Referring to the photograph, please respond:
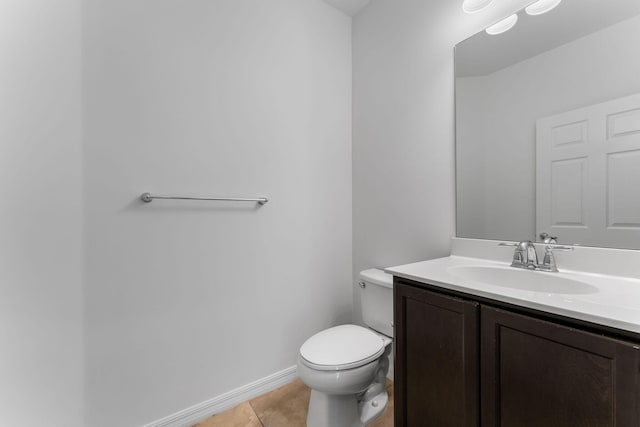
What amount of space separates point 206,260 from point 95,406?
2.37 ft

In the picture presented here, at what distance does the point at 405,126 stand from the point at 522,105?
1.89ft

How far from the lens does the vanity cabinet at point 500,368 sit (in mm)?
628

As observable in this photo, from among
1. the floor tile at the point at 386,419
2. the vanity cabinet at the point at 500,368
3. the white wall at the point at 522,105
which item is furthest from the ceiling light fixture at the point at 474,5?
the floor tile at the point at 386,419

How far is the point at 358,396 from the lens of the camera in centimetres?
143

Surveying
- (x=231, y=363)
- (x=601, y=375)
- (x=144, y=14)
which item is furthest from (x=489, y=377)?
(x=144, y=14)

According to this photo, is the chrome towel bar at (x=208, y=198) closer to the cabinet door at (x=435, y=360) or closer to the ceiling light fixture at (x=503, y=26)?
the cabinet door at (x=435, y=360)

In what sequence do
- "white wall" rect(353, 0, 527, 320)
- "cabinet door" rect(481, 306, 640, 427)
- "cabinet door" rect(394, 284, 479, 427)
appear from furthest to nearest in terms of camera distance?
"white wall" rect(353, 0, 527, 320) → "cabinet door" rect(394, 284, 479, 427) → "cabinet door" rect(481, 306, 640, 427)

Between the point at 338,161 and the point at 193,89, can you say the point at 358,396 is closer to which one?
the point at 338,161

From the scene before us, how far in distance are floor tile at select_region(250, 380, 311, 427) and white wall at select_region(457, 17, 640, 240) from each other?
4.14 feet

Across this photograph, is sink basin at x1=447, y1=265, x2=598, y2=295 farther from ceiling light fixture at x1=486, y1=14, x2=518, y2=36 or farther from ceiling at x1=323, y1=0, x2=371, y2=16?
ceiling at x1=323, y1=0, x2=371, y2=16

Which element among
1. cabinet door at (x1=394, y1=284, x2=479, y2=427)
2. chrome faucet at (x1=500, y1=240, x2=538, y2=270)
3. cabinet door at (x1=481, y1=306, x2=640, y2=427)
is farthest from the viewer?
chrome faucet at (x1=500, y1=240, x2=538, y2=270)

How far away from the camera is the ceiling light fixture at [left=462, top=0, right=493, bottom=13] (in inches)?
49.3

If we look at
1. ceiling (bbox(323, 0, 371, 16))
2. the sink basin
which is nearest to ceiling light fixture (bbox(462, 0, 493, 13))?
ceiling (bbox(323, 0, 371, 16))

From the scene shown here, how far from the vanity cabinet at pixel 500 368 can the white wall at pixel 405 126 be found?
61 cm
